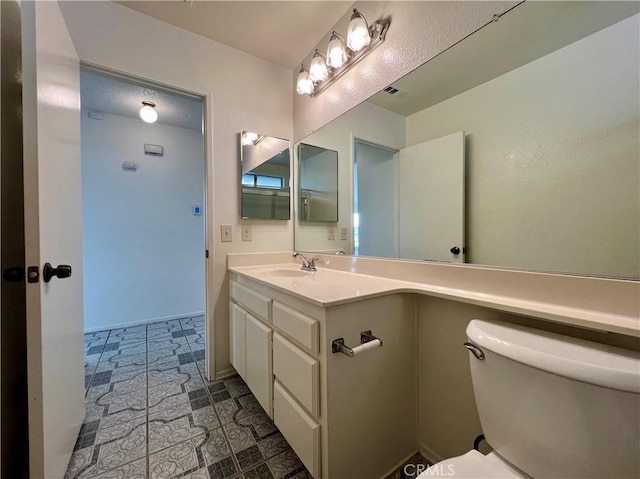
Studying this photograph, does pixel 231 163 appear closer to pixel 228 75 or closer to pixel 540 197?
pixel 228 75

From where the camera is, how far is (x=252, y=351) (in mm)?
1311

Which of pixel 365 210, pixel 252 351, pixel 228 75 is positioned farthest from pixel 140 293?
pixel 365 210

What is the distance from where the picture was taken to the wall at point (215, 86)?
1.39 meters

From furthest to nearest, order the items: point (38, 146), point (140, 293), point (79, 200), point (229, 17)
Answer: point (140, 293) → point (229, 17) → point (79, 200) → point (38, 146)

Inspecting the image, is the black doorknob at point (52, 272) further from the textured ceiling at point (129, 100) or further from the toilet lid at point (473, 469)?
the textured ceiling at point (129, 100)

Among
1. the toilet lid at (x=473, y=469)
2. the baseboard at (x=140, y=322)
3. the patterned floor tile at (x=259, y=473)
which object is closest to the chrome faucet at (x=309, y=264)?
the patterned floor tile at (x=259, y=473)

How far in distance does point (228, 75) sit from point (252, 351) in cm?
182

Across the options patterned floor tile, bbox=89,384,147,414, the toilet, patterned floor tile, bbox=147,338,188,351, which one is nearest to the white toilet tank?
the toilet

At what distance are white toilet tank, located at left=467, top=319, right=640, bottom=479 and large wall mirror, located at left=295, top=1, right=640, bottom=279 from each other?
29 cm

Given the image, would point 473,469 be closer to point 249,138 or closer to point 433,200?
point 433,200

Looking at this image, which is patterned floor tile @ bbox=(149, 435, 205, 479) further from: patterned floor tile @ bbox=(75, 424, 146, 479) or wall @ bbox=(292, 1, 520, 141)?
wall @ bbox=(292, 1, 520, 141)

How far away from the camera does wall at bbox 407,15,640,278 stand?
684mm

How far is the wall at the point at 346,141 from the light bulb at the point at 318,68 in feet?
0.95

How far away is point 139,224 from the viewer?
2725 millimetres
